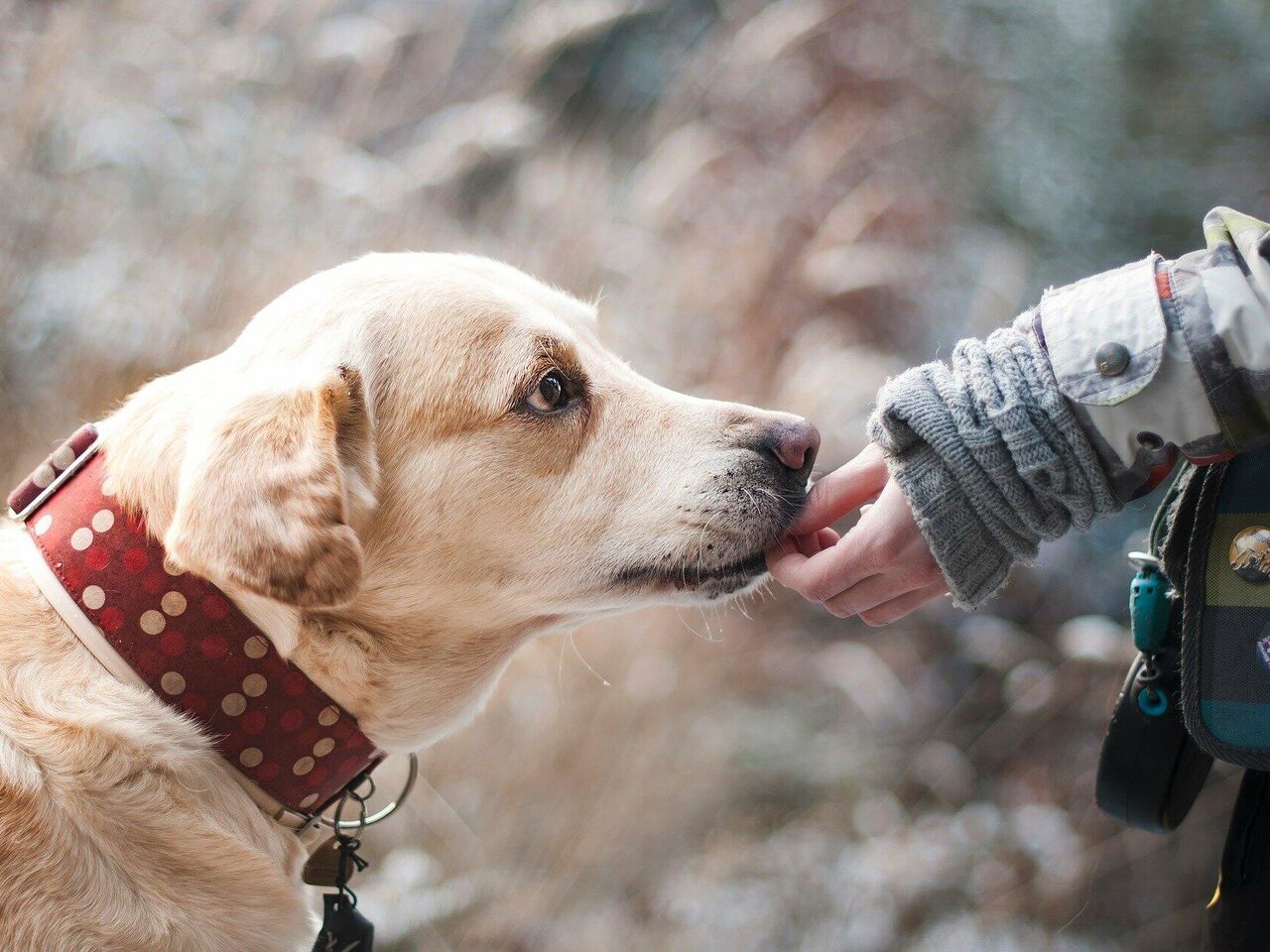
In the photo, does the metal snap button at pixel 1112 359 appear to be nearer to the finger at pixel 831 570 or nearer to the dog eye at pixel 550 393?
the finger at pixel 831 570

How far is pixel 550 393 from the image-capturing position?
5.89 ft

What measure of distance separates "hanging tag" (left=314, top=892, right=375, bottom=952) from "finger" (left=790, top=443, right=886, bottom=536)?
1.02 m

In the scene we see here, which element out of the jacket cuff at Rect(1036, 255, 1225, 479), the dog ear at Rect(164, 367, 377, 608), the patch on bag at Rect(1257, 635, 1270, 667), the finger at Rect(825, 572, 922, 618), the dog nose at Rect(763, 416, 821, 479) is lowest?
the patch on bag at Rect(1257, 635, 1270, 667)

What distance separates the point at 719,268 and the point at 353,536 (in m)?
2.13

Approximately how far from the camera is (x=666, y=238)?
10.8 feet

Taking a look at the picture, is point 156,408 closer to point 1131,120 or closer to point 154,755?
point 154,755

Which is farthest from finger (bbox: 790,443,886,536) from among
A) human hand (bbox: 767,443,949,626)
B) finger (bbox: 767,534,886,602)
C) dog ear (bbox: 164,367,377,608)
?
dog ear (bbox: 164,367,377,608)

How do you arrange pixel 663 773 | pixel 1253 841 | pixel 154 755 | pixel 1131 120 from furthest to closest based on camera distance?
pixel 1131 120
pixel 663 773
pixel 1253 841
pixel 154 755

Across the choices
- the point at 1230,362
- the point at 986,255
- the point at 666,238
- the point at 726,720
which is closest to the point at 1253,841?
the point at 1230,362

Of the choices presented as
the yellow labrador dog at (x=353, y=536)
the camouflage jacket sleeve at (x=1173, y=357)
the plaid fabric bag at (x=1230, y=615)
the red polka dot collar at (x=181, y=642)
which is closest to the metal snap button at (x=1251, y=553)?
the plaid fabric bag at (x=1230, y=615)

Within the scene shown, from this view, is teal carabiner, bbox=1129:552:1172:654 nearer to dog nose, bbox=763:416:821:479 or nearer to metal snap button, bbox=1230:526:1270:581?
metal snap button, bbox=1230:526:1270:581

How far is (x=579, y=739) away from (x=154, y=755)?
1.65 m

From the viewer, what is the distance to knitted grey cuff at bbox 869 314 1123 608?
140 cm

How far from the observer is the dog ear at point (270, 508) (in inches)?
52.6
